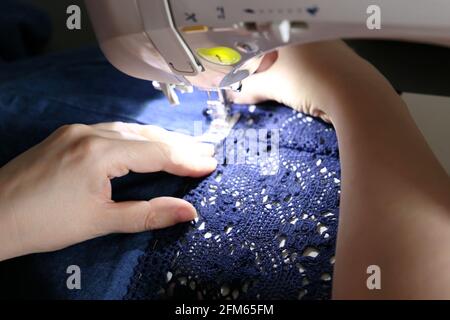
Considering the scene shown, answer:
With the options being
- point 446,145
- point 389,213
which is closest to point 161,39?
point 389,213

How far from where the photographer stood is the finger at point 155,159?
0.58 metres

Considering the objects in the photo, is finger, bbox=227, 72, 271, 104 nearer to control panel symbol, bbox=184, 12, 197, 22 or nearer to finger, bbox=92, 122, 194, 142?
finger, bbox=92, 122, 194, 142

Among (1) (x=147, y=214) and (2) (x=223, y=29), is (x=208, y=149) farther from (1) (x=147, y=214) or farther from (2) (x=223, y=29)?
(2) (x=223, y=29)

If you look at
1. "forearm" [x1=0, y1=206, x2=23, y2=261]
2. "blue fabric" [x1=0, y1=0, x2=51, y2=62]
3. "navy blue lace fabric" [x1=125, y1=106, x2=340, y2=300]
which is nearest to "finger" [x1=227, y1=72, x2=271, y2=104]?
"navy blue lace fabric" [x1=125, y1=106, x2=340, y2=300]

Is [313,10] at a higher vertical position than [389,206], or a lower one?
higher

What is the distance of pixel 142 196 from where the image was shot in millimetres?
625

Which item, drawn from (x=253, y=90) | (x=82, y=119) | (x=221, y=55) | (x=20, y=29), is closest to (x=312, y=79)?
(x=253, y=90)

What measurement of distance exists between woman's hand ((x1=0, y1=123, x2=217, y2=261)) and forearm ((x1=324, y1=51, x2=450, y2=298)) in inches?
7.0

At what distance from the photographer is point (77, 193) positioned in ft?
1.84

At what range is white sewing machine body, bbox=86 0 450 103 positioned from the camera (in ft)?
1.31

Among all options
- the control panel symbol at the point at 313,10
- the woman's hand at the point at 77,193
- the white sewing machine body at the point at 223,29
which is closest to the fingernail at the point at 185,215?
the woman's hand at the point at 77,193

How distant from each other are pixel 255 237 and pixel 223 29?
0.23m
